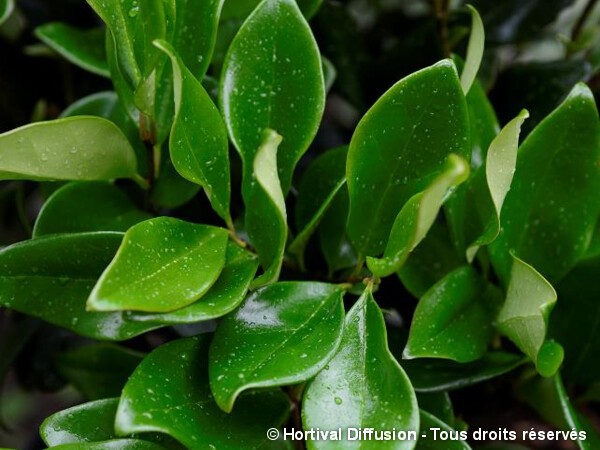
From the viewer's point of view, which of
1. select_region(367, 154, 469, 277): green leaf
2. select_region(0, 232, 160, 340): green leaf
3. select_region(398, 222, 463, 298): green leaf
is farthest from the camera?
select_region(398, 222, 463, 298): green leaf

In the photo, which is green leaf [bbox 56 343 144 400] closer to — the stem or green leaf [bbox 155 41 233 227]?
green leaf [bbox 155 41 233 227]

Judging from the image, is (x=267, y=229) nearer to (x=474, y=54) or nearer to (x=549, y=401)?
(x=474, y=54)

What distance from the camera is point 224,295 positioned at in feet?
1.42

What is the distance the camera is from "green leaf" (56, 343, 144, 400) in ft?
2.10

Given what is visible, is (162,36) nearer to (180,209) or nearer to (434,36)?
(180,209)

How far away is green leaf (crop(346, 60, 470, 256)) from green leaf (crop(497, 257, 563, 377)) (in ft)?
0.28

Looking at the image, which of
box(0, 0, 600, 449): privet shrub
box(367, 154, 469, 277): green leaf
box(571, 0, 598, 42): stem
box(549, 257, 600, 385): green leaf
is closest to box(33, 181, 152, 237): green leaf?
box(0, 0, 600, 449): privet shrub

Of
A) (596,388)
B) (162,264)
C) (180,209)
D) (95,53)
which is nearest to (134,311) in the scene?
(162,264)

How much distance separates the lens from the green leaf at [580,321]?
0.59m

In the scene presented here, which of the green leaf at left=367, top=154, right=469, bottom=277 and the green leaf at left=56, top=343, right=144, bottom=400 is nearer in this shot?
the green leaf at left=367, top=154, right=469, bottom=277

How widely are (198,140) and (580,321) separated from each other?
0.35 m

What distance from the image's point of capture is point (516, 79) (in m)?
0.73

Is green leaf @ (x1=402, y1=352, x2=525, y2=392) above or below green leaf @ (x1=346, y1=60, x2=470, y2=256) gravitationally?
below

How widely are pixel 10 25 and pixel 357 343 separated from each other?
1.92 feet
